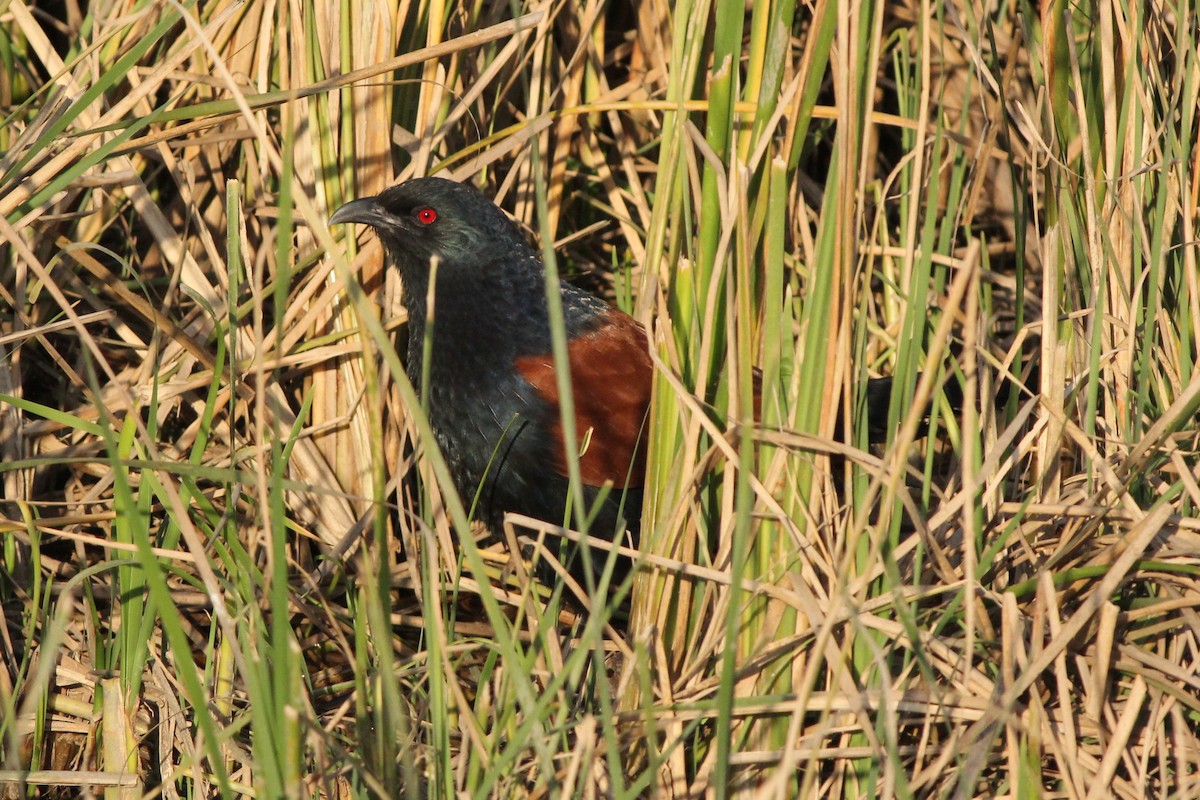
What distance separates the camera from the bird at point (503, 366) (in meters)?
3.00

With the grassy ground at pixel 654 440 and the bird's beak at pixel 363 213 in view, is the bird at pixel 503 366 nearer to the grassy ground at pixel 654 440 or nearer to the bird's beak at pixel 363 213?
the bird's beak at pixel 363 213

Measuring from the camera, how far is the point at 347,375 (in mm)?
3178

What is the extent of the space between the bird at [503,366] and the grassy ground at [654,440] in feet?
0.49

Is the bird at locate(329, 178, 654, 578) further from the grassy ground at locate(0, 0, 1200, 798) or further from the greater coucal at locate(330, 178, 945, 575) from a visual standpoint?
the grassy ground at locate(0, 0, 1200, 798)

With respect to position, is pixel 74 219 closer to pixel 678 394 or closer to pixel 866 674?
pixel 678 394

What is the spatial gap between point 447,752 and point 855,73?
1312mm

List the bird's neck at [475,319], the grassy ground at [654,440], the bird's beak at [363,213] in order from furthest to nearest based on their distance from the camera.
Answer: the bird's neck at [475,319], the bird's beak at [363,213], the grassy ground at [654,440]

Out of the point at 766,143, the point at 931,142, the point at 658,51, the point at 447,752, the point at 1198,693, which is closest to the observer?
the point at 447,752

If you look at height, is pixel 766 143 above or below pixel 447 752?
above

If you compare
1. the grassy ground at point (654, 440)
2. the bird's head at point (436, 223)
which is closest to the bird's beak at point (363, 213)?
the bird's head at point (436, 223)

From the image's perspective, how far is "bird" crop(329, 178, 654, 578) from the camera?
9.85ft

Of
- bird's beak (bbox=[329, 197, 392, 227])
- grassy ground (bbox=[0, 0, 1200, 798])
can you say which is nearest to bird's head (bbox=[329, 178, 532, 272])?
bird's beak (bbox=[329, 197, 392, 227])

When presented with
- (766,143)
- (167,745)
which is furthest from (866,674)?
(167,745)

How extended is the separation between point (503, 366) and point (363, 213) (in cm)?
53
